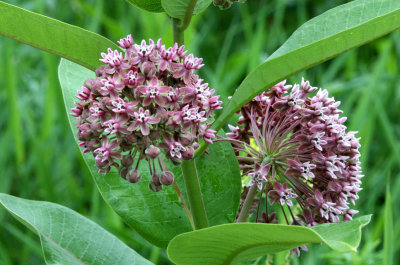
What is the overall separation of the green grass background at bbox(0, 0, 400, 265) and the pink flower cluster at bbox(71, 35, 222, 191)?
755 mm

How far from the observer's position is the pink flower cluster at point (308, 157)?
119 cm

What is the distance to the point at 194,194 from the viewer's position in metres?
1.23

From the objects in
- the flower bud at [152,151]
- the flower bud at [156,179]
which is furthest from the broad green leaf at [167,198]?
the flower bud at [152,151]

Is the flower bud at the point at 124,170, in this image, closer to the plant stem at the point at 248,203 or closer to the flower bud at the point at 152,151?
the flower bud at the point at 152,151

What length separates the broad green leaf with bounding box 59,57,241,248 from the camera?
4.33 feet

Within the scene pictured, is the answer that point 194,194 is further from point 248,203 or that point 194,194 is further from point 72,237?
point 72,237

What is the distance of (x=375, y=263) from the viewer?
1817 millimetres

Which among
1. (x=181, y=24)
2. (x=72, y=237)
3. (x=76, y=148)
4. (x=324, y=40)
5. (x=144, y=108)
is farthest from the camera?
(x=76, y=148)

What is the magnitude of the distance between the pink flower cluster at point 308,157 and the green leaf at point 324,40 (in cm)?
14

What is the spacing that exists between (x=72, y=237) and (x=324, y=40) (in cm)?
72

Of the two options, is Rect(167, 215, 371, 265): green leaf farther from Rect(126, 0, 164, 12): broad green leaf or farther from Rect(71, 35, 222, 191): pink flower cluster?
Rect(126, 0, 164, 12): broad green leaf

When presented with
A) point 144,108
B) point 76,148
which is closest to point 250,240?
point 144,108

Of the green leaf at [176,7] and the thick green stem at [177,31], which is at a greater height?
the green leaf at [176,7]

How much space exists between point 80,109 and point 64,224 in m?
0.31
